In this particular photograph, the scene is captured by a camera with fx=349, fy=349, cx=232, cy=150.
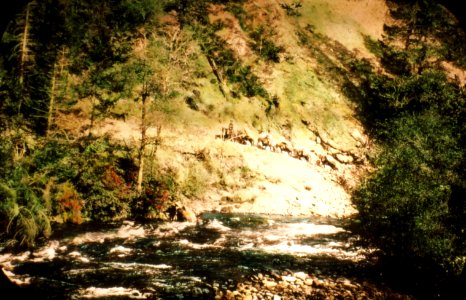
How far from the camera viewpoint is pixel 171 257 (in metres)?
12.2

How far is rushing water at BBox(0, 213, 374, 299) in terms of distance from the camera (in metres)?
9.41

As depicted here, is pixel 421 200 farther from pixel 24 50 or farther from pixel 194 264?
pixel 24 50

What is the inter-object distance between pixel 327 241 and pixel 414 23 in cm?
2837

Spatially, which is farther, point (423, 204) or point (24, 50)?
point (24, 50)

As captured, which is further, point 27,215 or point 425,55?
point 425,55

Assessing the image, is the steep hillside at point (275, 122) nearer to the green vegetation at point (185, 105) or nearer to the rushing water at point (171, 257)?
the green vegetation at point (185, 105)

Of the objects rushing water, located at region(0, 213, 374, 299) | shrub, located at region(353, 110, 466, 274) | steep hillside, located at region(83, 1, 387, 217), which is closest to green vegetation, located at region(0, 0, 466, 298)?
shrub, located at region(353, 110, 466, 274)

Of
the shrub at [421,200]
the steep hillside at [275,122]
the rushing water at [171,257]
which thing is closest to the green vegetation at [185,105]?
the shrub at [421,200]

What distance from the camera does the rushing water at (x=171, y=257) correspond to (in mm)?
9406

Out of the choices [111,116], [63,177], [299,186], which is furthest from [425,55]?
[63,177]

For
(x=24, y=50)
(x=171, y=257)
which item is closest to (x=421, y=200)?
(x=171, y=257)

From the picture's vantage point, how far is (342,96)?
1251 inches

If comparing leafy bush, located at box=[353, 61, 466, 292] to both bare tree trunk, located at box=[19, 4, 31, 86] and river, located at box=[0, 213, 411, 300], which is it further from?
bare tree trunk, located at box=[19, 4, 31, 86]

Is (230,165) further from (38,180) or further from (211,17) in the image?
(211,17)
